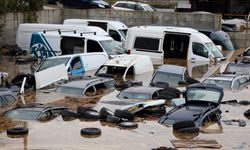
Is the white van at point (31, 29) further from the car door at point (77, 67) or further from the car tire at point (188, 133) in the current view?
the car tire at point (188, 133)

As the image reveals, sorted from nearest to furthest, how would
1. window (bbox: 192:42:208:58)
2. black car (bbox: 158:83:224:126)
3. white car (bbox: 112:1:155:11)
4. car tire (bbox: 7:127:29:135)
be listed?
car tire (bbox: 7:127:29:135)
black car (bbox: 158:83:224:126)
window (bbox: 192:42:208:58)
white car (bbox: 112:1:155:11)

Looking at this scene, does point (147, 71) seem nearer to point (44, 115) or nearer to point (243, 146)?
point (44, 115)

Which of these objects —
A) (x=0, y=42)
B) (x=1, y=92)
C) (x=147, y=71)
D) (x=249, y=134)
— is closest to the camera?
(x=249, y=134)

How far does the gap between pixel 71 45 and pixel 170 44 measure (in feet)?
16.6

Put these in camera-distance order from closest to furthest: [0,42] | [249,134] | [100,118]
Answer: [249,134], [100,118], [0,42]

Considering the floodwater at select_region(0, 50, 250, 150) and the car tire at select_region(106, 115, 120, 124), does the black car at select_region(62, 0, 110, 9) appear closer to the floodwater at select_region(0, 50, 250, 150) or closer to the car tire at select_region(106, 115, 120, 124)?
the floodwater at select_region(0, 50, 250, 150)

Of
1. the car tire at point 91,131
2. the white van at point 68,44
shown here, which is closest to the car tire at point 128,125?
the car tire at point 91,131

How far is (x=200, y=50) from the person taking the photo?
95.4 feet

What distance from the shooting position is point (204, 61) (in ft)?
94.8

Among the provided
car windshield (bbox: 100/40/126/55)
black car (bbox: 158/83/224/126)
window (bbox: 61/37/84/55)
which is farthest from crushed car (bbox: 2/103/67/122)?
window (bbox: 61/37/84/55)

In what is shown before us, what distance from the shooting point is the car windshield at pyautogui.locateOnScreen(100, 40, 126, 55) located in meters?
27.6

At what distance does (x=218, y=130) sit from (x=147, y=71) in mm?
9602

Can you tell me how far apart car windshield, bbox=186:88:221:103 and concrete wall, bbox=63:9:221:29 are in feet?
54.3

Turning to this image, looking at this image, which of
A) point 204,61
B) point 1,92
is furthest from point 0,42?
point 1,92
